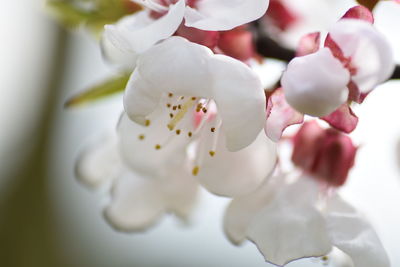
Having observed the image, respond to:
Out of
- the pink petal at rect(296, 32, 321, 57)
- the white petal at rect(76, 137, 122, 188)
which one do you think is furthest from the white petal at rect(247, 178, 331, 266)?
the white petal at rect(76, 137, 122, 188)

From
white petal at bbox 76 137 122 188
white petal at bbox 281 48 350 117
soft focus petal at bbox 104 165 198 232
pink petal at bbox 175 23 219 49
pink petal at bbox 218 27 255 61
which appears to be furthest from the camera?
white petal at bbox 76 137 122 188

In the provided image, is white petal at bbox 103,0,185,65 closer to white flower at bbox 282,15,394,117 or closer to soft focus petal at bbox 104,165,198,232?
white flower at bbox 282,15,394,117

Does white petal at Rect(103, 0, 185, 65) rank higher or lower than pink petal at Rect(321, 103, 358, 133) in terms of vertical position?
higher

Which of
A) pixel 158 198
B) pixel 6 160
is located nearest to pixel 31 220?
pixel 6 160

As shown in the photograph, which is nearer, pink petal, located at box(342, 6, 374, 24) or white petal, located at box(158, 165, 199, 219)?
pink petal, located at box(342, 6, 374, 24)

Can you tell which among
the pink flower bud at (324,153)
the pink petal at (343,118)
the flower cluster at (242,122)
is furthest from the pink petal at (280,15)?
the pink petal at (343,118)

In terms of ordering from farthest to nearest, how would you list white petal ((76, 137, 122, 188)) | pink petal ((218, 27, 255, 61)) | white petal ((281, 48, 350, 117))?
white petal ((76, 137, 122, 188)) → pink petal ((218, 27, 255, 61)) → white petal ((281, 48, 350, 117))

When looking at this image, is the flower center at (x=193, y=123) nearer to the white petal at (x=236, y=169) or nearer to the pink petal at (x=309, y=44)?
the white petal at (x=236, y=169)
